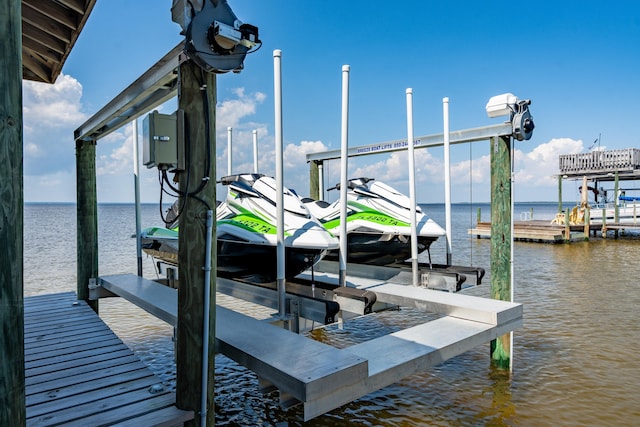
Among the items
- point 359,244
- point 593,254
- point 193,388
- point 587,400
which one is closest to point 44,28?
point 193,388

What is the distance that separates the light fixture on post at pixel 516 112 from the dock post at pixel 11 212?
4.86 metres

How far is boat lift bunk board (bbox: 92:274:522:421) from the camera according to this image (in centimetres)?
272

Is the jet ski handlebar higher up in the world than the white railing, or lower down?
lower down

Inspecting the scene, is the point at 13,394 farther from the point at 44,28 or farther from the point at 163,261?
the point at 163,261

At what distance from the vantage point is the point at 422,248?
257 inches

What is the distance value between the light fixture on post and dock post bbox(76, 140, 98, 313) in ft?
17.5

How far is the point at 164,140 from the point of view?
2648mm

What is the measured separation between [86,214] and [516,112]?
18.9ft

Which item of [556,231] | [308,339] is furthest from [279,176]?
[556,231]

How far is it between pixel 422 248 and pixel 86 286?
4815mm

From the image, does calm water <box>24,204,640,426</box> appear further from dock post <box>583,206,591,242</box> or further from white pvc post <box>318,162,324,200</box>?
dock post <box>583,206,591,242</box>

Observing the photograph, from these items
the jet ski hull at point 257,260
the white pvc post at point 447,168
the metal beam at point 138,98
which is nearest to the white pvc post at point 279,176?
the jet ski hull at point 257,260

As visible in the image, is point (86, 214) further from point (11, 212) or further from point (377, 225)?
point (11, 212)

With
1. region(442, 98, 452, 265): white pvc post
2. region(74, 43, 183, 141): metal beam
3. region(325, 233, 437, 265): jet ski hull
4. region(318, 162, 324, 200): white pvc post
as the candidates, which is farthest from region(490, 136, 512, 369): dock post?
region(74, 43, 183, 141): metal beam
